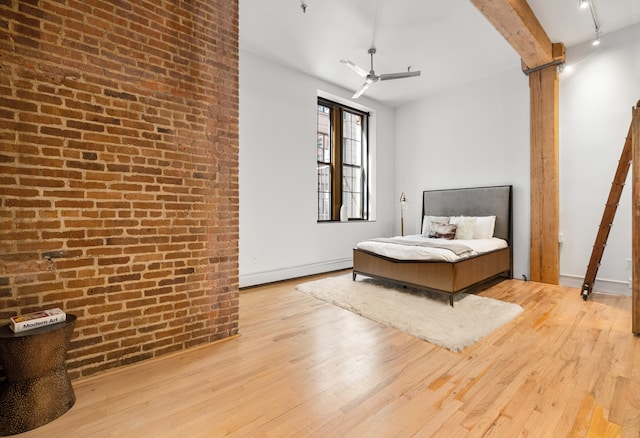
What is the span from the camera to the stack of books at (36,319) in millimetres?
1501

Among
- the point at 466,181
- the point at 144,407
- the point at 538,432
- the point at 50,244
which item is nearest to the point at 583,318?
the point at 538,432

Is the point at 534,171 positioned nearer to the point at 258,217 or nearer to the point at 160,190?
the point at 258,217

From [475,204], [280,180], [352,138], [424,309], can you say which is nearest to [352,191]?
[352,138]

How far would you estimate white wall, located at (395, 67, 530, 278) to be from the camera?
4.52 metres

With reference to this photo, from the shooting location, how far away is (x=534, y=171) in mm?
4254

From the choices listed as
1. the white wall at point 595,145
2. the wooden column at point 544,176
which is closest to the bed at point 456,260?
the wooden column at point 544,176

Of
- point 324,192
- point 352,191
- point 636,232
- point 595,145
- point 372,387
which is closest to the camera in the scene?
point 372,387

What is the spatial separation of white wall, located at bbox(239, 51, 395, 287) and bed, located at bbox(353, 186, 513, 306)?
948 millimetres

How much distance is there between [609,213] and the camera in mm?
3320

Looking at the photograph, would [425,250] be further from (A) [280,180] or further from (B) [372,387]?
(A) [280,180]

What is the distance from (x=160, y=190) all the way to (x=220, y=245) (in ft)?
2.03

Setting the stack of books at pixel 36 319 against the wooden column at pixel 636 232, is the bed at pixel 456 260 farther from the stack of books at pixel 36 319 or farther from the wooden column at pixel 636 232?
the stack of books at pixel 36 319

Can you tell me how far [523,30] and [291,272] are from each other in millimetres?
4137

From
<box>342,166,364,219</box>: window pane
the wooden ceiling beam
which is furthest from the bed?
the wooden ceiling beam
